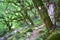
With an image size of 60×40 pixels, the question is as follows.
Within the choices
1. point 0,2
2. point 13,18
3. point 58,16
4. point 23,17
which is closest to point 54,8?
point 58,16

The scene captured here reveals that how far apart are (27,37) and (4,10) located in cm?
219

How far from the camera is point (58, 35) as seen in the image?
22.3 feet

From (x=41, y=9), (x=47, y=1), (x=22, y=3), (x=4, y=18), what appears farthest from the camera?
(x=47, y=1)

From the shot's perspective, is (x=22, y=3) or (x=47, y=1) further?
(x=47, y=1)

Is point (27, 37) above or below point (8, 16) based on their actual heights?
below

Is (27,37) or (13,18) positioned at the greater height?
(13,18)

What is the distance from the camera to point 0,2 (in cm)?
934

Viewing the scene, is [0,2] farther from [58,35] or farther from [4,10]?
[58,35]

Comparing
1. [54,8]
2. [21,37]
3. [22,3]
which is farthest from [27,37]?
[54,8]

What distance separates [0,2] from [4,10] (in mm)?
561

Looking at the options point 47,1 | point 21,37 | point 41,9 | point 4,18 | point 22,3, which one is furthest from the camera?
point 47,1

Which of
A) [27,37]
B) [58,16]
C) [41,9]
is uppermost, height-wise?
[41,9]

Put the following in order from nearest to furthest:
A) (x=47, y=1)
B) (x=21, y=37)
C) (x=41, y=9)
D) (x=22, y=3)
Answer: (x=41, y=9), (x=21, y=37), (x=22, y=3), (x=47, y=1)

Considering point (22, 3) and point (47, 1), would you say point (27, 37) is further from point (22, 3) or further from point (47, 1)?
point (47, 1)
